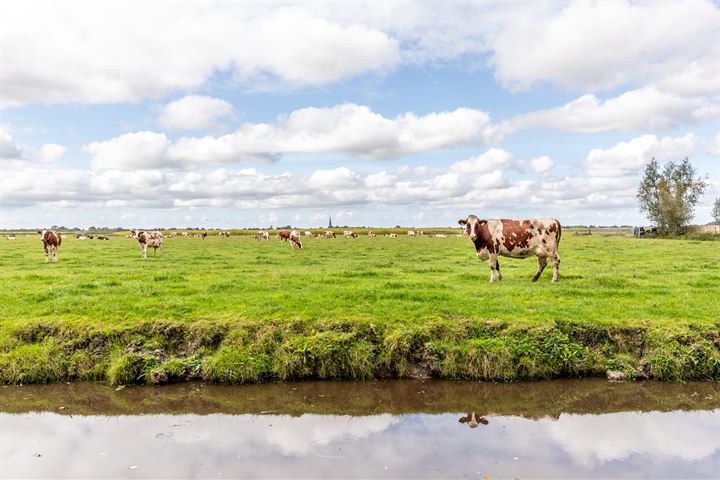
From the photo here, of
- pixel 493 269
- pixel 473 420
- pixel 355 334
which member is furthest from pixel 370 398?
pixel 493 269

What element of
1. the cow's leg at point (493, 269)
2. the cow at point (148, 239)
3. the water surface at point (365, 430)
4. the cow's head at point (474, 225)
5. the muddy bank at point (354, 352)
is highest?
the cow's head at point (474, 225)

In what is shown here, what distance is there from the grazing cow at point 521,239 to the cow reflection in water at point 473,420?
9131 millimetres

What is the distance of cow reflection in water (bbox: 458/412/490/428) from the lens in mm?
8273

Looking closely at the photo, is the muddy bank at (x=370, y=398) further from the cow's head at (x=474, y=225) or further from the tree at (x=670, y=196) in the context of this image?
the tree at (x=670, y=196)

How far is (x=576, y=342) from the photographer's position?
1089 cm

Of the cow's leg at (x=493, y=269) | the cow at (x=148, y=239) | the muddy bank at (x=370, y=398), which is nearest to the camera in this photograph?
the muddy bank at (x=370, y=398)

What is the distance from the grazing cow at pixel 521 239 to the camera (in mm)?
17500

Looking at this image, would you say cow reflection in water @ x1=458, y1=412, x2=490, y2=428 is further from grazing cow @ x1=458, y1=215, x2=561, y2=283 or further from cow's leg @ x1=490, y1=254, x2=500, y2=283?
grazing cow @ x1=458, y1=215, x2=561, y2=283

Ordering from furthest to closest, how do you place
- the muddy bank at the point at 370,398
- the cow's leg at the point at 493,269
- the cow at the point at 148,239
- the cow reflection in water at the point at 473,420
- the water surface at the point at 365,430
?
the cow at the point at 148,239
the cow's leg at the point at 493,269
the muddy bank at the point at 370,398
the cow reflection in water at the point at 473,420
the water surface at the point at 365,430

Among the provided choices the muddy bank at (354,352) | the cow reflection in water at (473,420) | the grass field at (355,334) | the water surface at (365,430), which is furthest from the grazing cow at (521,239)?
the cow reflection in water at (473,420)

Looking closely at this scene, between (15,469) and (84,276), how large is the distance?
1338 centimetres

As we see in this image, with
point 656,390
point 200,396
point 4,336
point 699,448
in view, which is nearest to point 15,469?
point 200,396

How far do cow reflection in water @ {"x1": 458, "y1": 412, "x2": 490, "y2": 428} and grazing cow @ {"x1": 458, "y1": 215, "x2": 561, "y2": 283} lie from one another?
30.0 ft

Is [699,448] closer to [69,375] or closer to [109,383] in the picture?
[109,383]
